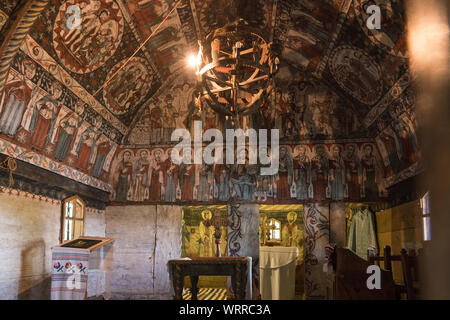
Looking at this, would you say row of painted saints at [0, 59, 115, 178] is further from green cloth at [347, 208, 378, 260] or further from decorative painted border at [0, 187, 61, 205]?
green cloth at [347, 208, 378, 260]

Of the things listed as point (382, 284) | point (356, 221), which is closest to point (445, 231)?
point (382, 284)

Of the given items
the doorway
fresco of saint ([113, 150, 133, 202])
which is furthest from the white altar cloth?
fresco of saint ([113, 150, 133, 202])

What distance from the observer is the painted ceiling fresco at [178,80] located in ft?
22.7

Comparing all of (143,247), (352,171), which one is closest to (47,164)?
(143,247)

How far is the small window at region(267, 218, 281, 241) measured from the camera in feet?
47.1

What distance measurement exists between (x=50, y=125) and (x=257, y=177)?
519cm

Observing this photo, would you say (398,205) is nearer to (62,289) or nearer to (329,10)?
(329,10)

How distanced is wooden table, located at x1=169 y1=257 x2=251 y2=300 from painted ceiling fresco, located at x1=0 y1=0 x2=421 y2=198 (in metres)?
2.35


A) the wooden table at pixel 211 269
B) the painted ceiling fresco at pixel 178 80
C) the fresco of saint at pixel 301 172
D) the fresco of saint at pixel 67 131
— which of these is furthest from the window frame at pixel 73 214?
the fresco of saint at pixel 301 172

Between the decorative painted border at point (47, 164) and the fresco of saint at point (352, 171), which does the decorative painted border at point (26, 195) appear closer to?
the decorative painted border at point (47, 164)

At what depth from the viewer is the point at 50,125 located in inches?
305

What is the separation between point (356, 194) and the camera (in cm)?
1014

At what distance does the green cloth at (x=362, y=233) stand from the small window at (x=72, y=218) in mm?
6816

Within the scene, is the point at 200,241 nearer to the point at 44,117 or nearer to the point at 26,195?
the point at 26,195
